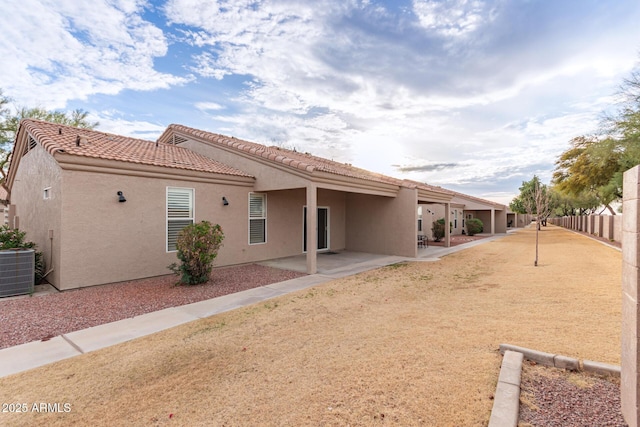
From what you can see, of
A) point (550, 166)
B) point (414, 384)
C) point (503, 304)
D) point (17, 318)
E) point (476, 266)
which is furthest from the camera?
point (550, 166)

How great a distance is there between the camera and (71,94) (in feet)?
50.4

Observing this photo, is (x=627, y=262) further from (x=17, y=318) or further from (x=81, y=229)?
(x=81, y=229)

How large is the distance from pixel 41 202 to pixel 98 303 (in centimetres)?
495

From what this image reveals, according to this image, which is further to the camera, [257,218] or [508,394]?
[257,218]

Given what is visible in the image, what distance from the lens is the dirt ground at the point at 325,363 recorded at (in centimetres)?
291

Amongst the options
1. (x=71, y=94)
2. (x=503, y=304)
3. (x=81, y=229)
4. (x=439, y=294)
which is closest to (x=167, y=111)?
(x=71, y=94)

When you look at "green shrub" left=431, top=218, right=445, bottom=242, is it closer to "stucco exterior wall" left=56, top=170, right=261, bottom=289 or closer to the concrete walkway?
the concrete walkway

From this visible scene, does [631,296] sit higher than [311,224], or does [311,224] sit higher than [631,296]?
[311,224]

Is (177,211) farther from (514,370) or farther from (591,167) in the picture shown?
(591,167)

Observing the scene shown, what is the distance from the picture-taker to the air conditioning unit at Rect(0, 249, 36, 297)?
282 inches

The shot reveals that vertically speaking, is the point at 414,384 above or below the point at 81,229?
below

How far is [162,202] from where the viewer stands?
9.38 metres

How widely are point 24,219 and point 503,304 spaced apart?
1559 centimetres

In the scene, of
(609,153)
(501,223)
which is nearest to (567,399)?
(609,153)
